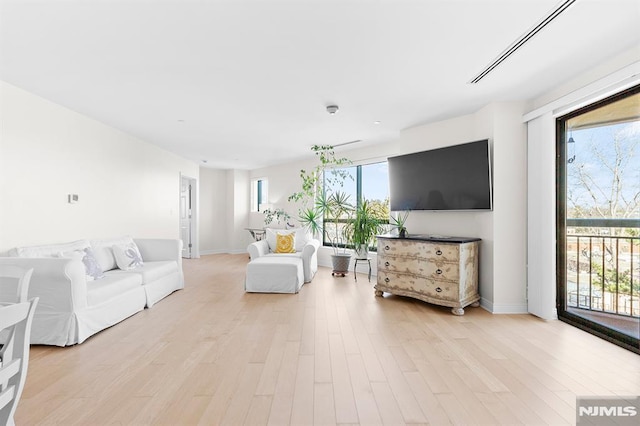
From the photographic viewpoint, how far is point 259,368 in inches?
91.6

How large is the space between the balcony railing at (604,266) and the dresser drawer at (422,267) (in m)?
1.18

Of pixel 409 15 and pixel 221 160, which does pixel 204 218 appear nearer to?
pixel 221 160

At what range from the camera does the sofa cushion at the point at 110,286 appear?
9.81 feet

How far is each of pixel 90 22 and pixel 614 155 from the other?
4.45 meters

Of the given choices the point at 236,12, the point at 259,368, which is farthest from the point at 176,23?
the point at 259,368

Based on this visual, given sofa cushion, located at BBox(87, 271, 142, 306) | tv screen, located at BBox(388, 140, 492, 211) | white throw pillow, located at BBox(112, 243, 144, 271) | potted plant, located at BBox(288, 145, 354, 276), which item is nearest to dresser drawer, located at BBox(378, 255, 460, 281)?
tv screen, located at BBox(388, 140, 492, 211)

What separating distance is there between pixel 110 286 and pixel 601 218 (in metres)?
4.94

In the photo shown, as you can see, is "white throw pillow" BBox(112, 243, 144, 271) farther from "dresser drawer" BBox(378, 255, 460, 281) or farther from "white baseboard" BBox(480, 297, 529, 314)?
"white baseboard" BBox(480, 297, 529, 314)

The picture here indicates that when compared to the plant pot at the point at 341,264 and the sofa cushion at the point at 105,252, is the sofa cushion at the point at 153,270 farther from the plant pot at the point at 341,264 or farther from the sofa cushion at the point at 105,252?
the plant pot at the point at 341,264

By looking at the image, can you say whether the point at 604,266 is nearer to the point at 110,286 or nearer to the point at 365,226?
the point at 365,226

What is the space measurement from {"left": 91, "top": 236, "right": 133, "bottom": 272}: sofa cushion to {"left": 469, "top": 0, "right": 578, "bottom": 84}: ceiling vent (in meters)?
4.70

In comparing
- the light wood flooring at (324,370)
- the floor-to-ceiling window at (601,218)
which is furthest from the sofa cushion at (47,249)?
the floor-to-ceiling window at (601,218)

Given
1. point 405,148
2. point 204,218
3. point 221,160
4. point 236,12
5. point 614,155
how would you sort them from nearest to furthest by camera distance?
point 236,12 → point 614,155 → point 405,148 → point 221,160 → point 204,218

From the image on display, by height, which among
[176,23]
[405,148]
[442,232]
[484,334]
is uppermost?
[176,23]
